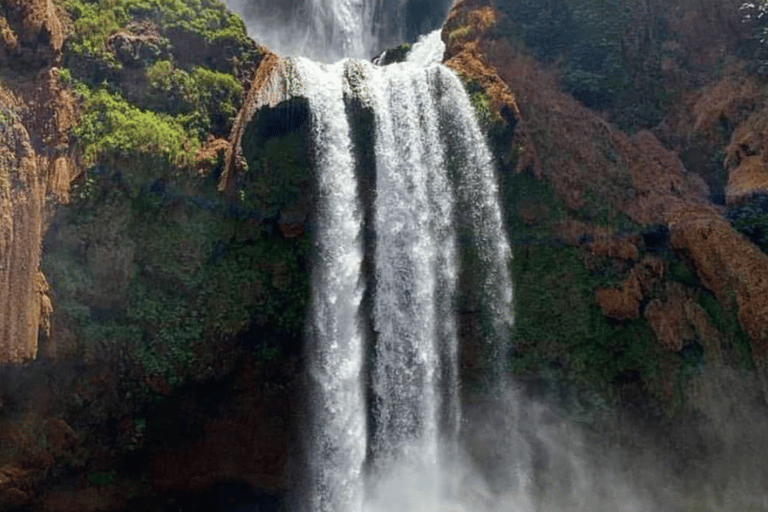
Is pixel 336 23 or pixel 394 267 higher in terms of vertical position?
pixel 336 23

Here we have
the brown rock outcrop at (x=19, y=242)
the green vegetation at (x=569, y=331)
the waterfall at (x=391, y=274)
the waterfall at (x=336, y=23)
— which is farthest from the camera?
the waterfall at (x=336, y=23)

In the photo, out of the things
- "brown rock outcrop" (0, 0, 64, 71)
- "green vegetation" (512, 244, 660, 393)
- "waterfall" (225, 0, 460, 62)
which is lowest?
"green vegetation" (512, 244, 660, 393)

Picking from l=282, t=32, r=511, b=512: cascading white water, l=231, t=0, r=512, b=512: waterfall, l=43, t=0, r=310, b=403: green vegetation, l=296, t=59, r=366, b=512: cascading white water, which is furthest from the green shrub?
l=296, t=59, r=366, b=512: cascading white water

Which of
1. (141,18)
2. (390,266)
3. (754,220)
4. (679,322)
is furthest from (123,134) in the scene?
(754,220)

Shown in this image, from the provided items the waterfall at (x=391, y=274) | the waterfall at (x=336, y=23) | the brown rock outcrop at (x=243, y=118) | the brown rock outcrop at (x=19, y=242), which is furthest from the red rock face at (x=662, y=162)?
the brown rock outcrop at (x=19, y=242)

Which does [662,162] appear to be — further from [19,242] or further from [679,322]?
[19,242]

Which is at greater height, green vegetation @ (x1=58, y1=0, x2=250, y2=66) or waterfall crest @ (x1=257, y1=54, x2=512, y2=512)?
green vegetation @ (x1=58, y1=0, x2=250, y2=66)

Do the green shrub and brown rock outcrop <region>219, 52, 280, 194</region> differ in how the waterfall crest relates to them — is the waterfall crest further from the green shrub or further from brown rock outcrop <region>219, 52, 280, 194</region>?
the green shrub

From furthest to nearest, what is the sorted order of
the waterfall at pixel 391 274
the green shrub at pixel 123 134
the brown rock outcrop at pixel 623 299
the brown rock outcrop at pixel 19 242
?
the brown rock outcrop at pixel 623 299
the waterfall at pixel 391 274
the green shrub at pixel 123 134
the brown rock outcrop at pixel 19 242

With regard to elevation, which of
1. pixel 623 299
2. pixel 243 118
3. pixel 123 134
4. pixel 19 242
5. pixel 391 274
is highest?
pixel 243 118

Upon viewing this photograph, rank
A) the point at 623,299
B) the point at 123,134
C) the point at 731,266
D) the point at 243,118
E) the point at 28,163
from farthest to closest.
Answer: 1. the point at 243,118
2. the point at 623,299
3. the point at 731,266
4. the point at 123,134
5. the point at 28,163

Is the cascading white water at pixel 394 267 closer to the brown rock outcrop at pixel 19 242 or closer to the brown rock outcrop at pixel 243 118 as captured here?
the brown rock outcrop at pixel 243 118

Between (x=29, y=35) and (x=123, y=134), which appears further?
(x=123, y=134)

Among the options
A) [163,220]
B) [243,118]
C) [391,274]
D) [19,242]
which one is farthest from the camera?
[243,118]
